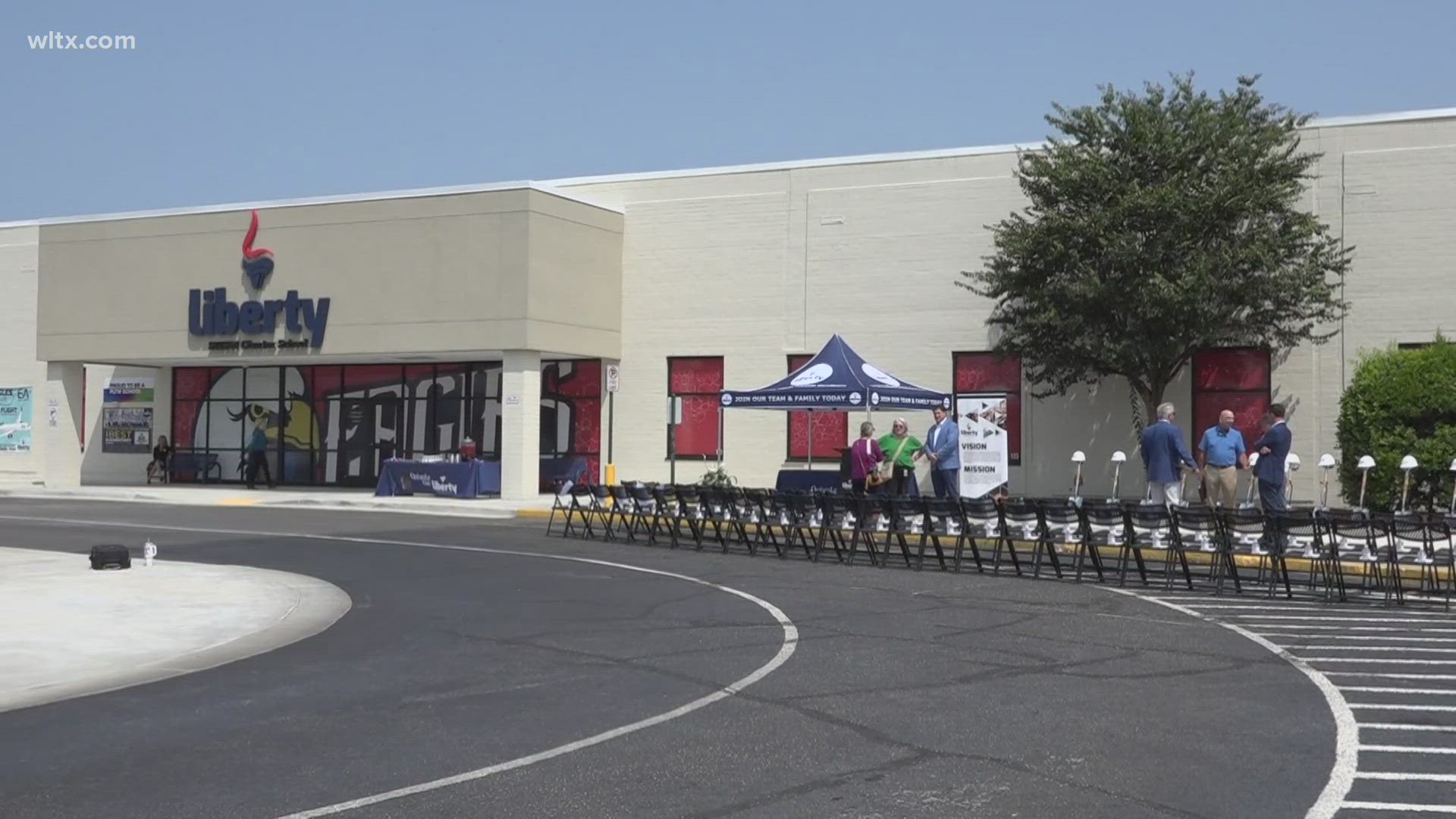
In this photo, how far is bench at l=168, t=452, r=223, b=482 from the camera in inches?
1528

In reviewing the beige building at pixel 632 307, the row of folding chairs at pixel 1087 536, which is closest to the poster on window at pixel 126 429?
the beige building at pixel 632 307

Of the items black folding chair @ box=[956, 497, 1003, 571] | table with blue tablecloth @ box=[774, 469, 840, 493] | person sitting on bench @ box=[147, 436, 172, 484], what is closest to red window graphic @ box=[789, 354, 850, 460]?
table with blue tablecloth @ box=[774, 469, 840, 493]

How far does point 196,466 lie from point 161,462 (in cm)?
86

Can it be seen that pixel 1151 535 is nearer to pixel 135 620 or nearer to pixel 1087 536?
pixel 1087 536

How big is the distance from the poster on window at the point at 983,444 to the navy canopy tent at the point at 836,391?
1.67 feet

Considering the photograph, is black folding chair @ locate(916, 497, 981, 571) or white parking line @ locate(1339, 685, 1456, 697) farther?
black folding chair @ locate(916, 497, 981, 571)

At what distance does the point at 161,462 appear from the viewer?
127 ft

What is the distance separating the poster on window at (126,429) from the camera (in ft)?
131

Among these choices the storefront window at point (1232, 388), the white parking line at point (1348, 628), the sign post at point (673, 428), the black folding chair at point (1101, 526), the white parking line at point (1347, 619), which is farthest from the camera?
the sign post at point (673, 428)

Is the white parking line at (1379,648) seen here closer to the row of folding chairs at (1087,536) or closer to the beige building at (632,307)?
the row of folding chairs at (1087,536)

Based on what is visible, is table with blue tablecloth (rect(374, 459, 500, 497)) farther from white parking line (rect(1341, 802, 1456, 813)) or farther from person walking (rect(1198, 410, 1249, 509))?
white parking line (rect(1341, 802, 1456, 813))

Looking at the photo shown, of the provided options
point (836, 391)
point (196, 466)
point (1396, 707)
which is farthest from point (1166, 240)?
point (196, 466)

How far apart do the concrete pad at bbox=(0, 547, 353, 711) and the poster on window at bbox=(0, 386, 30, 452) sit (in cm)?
2529

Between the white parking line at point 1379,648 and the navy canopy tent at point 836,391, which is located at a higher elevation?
the navy canopy tent at point 836,391
